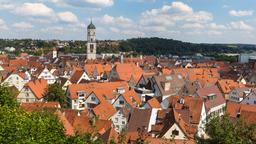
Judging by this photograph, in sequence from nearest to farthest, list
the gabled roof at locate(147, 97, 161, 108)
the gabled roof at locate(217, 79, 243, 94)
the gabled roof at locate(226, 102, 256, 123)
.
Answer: the gabled roof at locate(226, 102, 256, 123)
the gabled roof at locate(147, 97, 161, 108)
the gabled roof at locate(217, 79, 243, 94)

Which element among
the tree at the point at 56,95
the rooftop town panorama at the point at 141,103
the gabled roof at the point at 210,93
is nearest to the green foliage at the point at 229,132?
the rooftop town panorama at the point at 141,103

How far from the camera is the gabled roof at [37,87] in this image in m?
64.8

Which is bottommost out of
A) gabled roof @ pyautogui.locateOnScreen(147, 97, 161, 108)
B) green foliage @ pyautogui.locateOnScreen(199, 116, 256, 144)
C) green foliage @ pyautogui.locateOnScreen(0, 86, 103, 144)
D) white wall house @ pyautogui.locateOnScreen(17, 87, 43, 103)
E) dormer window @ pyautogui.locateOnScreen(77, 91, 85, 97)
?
white wall house @ pyautogui.locateOnScreen(17, 87, 43, 103)

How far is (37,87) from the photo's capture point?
2611 inches

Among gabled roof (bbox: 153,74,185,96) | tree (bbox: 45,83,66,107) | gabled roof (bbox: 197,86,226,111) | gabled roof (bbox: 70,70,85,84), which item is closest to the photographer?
gabled roof (bbox: 197,86,226,111)

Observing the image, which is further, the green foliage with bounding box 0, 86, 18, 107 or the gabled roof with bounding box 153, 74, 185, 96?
the gabled roof with bounding box 153, 74, 185, 96

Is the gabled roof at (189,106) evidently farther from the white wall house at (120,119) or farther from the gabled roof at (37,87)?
the gabled roof at (37,87)

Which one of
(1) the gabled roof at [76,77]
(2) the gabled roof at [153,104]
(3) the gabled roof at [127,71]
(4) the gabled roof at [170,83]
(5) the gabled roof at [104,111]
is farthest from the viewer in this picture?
(3) the gabled roof at [127,71]

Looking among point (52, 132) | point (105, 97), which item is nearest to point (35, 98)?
point (105, 97)

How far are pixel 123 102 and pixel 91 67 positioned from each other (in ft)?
151

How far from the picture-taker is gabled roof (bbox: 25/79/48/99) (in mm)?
64812

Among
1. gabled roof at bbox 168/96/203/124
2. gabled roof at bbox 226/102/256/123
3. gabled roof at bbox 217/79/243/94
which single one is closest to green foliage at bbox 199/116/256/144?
gabled roof at bbox 168/96/203/124

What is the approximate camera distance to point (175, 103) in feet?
169

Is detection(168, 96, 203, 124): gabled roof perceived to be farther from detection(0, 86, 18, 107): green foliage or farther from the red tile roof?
the red tile roof
